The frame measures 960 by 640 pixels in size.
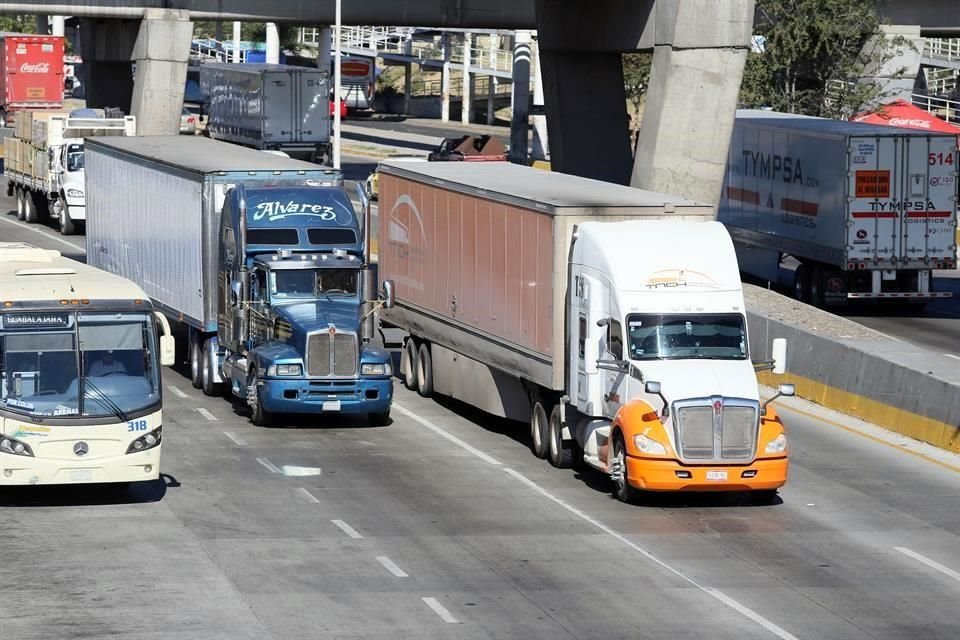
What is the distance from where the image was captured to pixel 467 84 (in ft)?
359

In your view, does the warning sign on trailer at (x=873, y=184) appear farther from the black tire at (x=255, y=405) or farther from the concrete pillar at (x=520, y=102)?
the concrete pillar at (x=520, y=102)

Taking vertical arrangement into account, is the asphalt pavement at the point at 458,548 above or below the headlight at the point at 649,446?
below

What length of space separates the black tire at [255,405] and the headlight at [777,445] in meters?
8.26

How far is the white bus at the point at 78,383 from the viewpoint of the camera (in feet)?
70.0

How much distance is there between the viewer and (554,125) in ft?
161

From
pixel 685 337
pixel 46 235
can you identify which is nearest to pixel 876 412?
pixel 685 337

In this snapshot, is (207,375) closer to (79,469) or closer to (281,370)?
(281,370)

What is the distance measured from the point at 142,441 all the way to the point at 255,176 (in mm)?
8952

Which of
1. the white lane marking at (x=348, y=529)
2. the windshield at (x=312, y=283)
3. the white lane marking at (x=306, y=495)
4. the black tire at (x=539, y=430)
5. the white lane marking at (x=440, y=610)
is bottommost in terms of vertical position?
the white lane marking at (x=306, y=495)

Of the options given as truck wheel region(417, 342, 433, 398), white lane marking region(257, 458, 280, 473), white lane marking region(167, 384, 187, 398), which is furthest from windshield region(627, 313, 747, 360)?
white lane marking region(167, 384, 187, 398)

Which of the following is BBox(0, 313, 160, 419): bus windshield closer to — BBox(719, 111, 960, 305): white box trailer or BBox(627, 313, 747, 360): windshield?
BBox(627, 313, 747, 360): windshield

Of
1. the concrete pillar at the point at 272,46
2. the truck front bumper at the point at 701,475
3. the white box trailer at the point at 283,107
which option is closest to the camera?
the truck front bumper at the point at 701,475

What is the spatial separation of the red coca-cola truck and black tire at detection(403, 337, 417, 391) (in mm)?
60793

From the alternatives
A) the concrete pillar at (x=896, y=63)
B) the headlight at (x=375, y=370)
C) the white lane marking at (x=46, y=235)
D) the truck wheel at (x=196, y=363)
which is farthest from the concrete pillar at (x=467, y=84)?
the headlight at (x=375, y=370)
